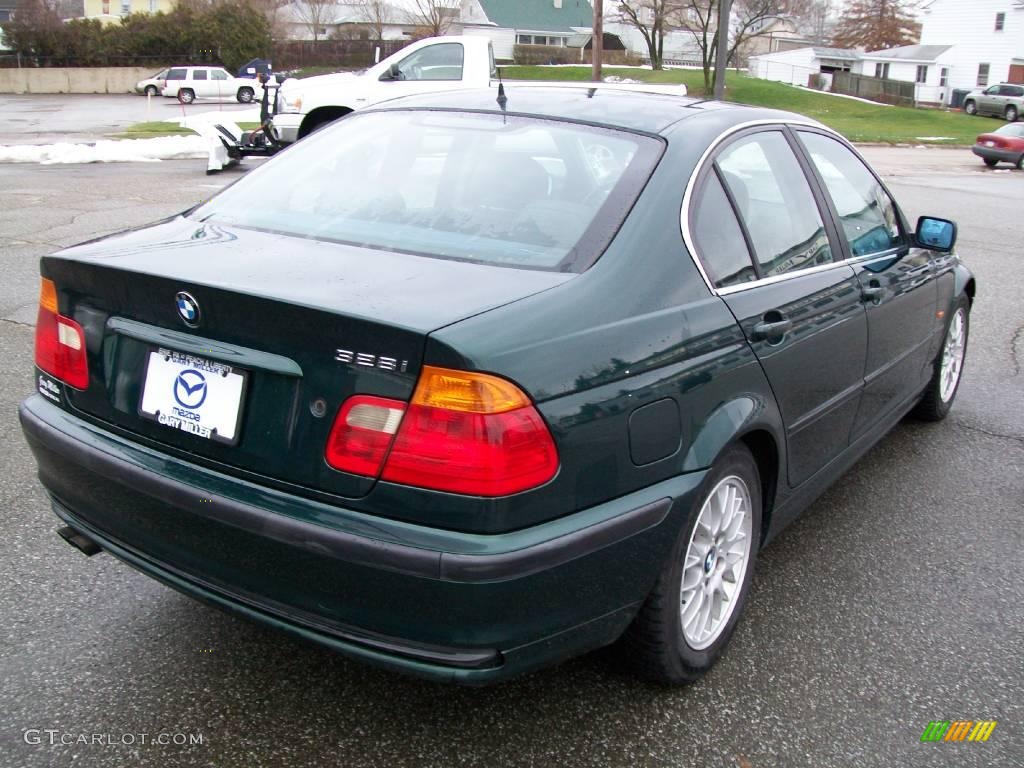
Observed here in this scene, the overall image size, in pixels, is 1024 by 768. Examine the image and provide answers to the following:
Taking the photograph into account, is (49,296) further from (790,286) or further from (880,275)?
(880,275)

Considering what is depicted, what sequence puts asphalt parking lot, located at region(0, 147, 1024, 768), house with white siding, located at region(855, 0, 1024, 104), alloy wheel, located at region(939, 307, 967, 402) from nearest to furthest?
1. asphalt parking lot, located at region(0, 147, 1024, 768)
2. alloy wheel, located at region(939, 307, 967, 402)
3. house with white siding, located at region(855, 0, 1024, 104)

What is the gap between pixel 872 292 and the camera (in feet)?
11.6

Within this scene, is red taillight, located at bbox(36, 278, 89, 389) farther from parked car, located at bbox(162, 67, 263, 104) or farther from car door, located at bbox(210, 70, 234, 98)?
car door, located at bbox(210, 70, 234, 98)

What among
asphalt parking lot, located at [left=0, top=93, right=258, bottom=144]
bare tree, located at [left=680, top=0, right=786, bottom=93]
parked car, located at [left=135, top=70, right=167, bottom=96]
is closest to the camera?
asphalt parking lot, located at [left=0, top=93, right=258, bottom=144]

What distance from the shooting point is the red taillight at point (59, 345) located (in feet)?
8.44

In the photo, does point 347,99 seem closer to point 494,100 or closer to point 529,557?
point 494,100

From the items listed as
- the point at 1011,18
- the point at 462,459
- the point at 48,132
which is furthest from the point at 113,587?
the point at 1011,18

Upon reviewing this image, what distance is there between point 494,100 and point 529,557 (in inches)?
71.8

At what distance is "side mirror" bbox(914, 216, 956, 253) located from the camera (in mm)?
4074

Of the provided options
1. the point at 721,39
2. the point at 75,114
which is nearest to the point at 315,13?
the point at 75,114

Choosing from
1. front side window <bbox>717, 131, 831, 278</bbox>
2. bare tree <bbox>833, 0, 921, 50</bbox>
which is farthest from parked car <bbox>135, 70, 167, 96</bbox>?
bare tree <bbox>833, 0, 921, 50</bbox>

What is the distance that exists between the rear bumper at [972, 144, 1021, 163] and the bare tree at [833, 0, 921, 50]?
192ft

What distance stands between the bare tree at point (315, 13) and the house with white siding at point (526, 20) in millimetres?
10888

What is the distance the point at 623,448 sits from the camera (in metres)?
2.25
